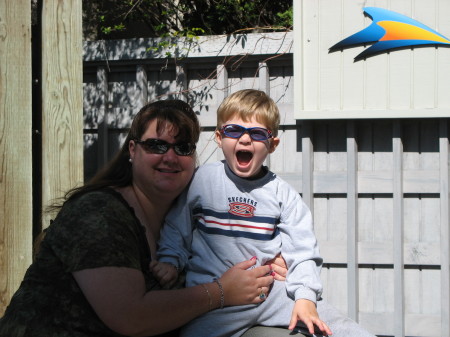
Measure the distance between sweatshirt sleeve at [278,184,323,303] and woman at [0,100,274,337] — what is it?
0.35 feet

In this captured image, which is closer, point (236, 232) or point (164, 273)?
point (164, 273)

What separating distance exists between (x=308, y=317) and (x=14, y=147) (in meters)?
1.61

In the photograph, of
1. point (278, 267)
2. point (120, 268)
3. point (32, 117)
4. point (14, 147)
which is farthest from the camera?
point (32, 117)

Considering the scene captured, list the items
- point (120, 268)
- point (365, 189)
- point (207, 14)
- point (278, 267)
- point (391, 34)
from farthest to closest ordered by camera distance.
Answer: point (207, 14)
point (365, 189)
point (391, 34)
point (278, 267)
point (120, 268)

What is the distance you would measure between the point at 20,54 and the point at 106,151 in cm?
191

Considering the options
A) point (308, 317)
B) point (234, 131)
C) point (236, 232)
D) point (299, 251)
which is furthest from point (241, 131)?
point (308, 317)

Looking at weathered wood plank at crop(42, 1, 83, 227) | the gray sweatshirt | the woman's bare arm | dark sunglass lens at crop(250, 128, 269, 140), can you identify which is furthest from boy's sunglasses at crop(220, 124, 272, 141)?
weathered wood plank at crop(42, 1, 83, 227)

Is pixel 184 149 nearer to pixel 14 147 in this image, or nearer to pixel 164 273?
pixel 164 273

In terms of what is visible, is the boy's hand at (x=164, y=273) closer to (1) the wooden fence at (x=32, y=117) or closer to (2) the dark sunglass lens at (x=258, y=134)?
(2) the dark sunglass lens at (x=258, y=134)

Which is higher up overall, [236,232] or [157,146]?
[157,146]

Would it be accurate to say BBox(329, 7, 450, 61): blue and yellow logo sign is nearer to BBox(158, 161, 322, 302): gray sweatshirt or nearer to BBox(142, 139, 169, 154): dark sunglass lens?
BBox(158, 161, 322, 302): gray sweatshirt

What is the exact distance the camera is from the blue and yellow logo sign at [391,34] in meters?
4.38

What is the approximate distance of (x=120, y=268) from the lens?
2035 mm

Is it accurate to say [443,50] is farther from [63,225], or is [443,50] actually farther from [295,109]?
[63,225]
